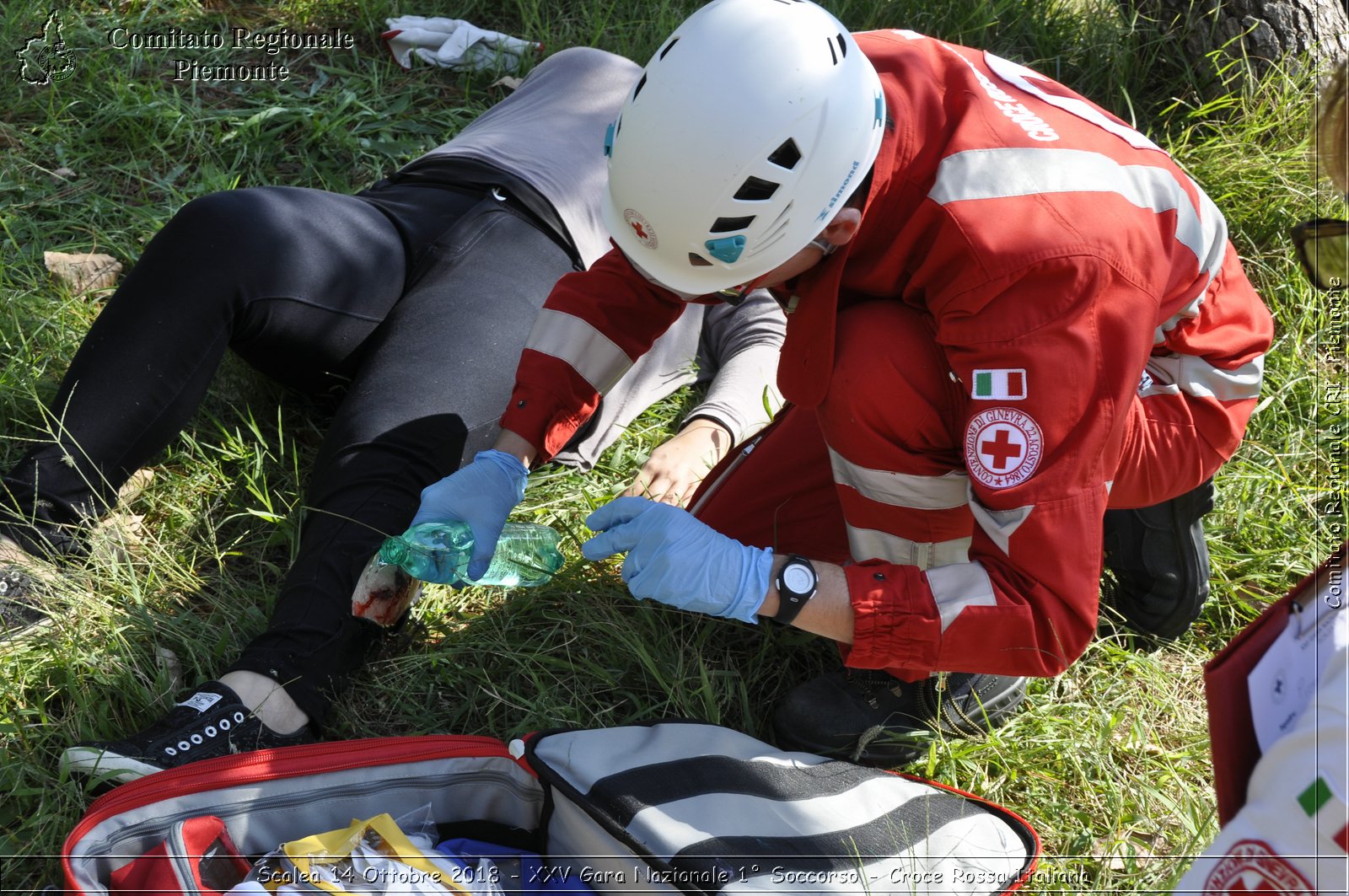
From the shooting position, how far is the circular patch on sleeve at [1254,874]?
99 centimetres

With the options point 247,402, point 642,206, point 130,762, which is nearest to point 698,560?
point 642,206

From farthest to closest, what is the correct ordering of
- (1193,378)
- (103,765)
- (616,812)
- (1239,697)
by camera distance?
(1193,378), (103,765), (616,812), (1239,697)

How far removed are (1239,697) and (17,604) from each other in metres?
2.19

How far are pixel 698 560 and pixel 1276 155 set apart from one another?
262 centimetres

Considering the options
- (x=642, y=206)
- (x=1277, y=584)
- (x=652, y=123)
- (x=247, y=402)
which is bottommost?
(x=1277, y=584)

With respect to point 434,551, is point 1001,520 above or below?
above

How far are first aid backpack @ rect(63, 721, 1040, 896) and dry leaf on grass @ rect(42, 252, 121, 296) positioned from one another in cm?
177

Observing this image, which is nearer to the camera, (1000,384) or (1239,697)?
(1239,697)

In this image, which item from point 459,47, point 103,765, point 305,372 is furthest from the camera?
point 459,47

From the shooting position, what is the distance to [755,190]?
5.43 feet

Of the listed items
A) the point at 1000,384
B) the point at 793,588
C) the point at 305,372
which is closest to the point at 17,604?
the point at 305,372

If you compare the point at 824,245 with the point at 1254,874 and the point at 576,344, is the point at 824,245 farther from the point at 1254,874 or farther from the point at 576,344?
the point at 1254,874

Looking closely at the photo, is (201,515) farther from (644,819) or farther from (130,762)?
(644,819)

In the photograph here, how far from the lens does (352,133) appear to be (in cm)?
348
